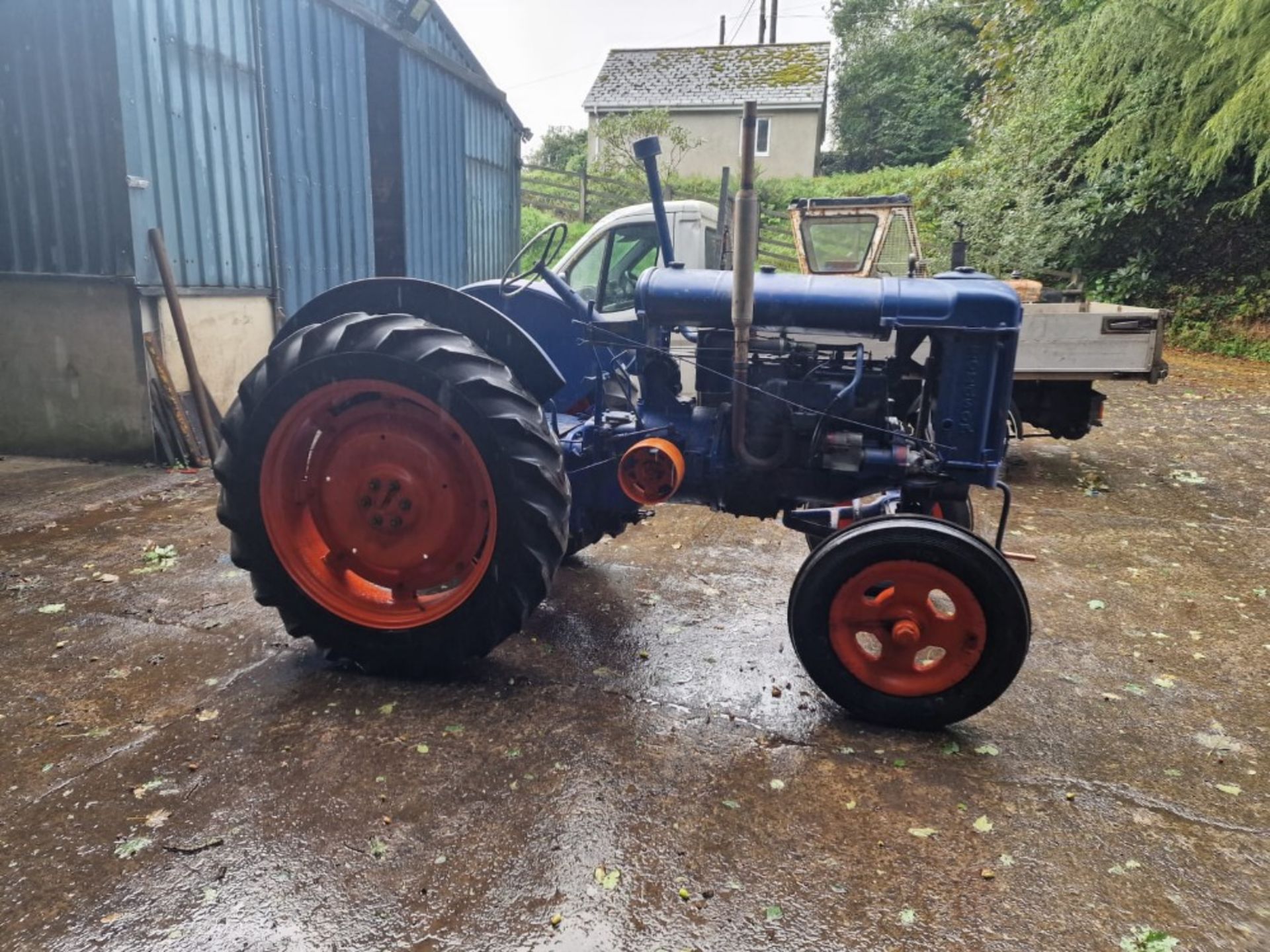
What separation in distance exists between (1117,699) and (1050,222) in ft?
40.4

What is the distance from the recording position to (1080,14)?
13.5 metres

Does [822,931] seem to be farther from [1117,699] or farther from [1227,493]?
[1227,493]

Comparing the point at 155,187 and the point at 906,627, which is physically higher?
the point at 155,187

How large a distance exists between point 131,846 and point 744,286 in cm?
218

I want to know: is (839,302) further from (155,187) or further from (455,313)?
(155,187)

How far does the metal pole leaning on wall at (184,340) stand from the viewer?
566cm

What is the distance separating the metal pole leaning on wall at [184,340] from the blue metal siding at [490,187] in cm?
478

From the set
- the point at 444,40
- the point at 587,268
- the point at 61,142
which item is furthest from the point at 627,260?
the point at 444,40

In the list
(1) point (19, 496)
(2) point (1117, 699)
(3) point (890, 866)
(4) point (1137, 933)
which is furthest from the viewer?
(1) point (19, 496)

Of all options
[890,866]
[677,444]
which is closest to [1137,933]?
[890,866]

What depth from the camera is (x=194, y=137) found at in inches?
240

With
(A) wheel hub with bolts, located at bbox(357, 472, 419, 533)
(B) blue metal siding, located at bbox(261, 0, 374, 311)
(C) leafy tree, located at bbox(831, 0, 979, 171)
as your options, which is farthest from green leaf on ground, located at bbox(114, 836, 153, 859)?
(C) leafy tree, located at bbox(831, 0, 979, 171)

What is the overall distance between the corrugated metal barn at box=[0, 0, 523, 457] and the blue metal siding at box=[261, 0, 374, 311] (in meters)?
0.02

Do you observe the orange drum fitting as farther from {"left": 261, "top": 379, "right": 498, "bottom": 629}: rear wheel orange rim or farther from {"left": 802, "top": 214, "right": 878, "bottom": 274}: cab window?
{"left": 802, "top": 214, "right": 878, "bottom": 274}: cab window
